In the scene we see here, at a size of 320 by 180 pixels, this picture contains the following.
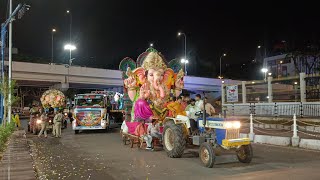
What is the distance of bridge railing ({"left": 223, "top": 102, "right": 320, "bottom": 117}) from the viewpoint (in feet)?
75.2

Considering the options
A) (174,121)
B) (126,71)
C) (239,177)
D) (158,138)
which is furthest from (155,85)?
(239,177)

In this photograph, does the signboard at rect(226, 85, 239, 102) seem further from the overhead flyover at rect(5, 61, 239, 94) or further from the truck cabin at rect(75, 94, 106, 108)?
the overhead flyover at rect(5, 61, 239, 94)

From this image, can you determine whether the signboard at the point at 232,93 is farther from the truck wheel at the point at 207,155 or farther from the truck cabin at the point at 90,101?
the truck wheel at the point at 207,155

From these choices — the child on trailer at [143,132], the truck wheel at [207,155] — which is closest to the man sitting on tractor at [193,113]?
the truck wheel at [207,155]

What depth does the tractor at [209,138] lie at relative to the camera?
938 centimetres

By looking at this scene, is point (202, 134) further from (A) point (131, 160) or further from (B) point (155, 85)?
(B) point (155, 85)

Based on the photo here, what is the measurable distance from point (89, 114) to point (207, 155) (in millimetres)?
13476

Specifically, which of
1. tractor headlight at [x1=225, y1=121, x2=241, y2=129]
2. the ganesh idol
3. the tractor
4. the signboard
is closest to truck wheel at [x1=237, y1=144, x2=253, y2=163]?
the tractor

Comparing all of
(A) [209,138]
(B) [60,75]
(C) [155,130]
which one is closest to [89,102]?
(C) [155,130]

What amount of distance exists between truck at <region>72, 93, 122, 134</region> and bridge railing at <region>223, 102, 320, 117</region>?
8.24 m

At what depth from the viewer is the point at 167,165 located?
9.89m

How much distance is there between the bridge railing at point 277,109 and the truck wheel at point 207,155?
13906 mm

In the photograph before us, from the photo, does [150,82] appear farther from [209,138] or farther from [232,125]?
[232,125]

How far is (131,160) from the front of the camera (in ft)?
35.9
